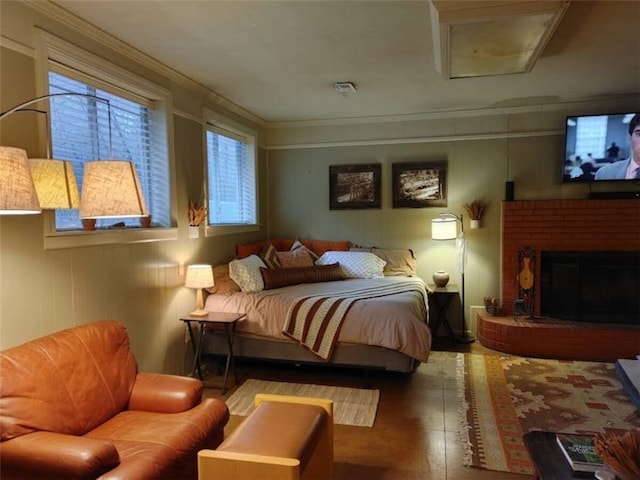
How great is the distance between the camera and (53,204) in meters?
1.98

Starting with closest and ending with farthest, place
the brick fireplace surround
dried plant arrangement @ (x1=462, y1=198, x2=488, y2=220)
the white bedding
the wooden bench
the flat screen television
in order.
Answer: the wooden bench → the white bedding → the brick fireplace surround → the flat screen television → dried plant arrangement @ (x1=462, y1=198, x2=488, y2=220)

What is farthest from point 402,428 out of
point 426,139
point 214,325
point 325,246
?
point 426,139

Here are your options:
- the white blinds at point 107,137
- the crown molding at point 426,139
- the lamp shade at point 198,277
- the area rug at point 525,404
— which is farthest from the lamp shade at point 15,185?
the crown molding at point 426,139

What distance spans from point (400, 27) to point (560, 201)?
2814 millimetres

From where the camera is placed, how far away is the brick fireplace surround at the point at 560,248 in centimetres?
405

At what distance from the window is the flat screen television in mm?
3404

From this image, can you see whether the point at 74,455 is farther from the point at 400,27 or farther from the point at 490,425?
the point at 400,27

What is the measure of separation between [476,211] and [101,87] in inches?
148

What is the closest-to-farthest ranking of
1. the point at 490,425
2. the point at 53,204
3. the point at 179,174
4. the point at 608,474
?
1. the point at 608,474
2. the point at 53,204
3. the point at 490,425
4. the point at 179,174

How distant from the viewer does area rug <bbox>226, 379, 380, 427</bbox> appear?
2.98m

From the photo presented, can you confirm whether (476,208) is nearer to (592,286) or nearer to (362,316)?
(592,286)

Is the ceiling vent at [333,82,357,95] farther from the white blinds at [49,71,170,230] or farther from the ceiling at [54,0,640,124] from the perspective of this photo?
the white blinds at [49,71,170,230]

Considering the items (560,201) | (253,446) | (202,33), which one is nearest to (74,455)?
(253,446)

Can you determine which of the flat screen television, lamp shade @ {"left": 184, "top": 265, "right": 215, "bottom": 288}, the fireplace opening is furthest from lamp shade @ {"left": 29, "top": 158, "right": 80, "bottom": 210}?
A: the flat screen television
